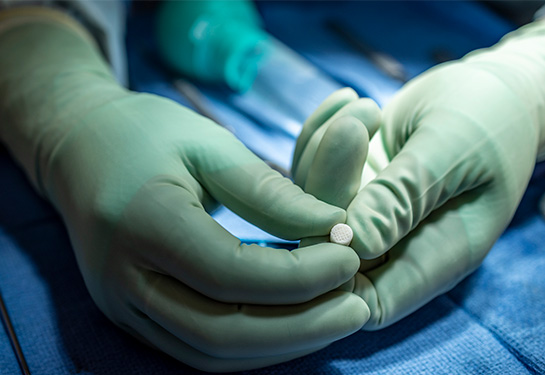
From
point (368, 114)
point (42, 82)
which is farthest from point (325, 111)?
point (42, 82)

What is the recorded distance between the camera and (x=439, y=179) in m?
0.60

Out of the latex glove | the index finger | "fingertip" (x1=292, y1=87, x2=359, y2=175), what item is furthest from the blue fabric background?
"fingertip" (x1=292, y1=87, x2=359, y2=175)

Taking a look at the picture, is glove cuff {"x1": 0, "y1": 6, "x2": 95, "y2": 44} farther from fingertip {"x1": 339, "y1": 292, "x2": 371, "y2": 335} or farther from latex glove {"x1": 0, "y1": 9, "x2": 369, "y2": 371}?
fingertip {"x1": 339, "y1": 292, "x2": 371, "y2": 335}

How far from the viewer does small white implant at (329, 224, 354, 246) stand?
544mm

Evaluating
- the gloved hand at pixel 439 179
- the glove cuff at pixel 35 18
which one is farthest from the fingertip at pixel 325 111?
the glove cuff at pixel 35 18

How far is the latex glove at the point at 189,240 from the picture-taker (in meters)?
0.52

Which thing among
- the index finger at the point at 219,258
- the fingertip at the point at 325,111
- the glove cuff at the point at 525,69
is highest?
the glove cuff at the point at 525,69

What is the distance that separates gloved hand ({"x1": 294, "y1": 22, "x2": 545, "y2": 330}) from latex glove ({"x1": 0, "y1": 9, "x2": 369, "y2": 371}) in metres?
0.06

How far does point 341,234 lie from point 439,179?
5.9 inches

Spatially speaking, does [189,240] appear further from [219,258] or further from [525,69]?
[525,69]

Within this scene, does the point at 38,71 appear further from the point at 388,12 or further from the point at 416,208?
the point at 388,12

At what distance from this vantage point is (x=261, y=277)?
51cm

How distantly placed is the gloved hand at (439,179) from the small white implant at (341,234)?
0.04ft

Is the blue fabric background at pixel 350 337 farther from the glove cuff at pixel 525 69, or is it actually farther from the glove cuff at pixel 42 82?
the glove cuff at pixel 525 69
